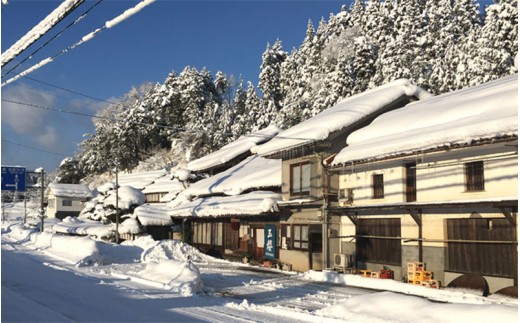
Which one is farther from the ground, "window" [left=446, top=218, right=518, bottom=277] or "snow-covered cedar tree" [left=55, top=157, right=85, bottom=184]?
"snow-covered cedar tree" [left=55, top=157, right=85, bottom=184]

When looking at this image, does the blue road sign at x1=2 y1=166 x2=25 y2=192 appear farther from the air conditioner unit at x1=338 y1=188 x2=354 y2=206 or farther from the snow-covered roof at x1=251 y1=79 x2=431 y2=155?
the air conditioner unit at x1=338 y1=188 x2=354 y2=206

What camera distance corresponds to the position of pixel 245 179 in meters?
32.3

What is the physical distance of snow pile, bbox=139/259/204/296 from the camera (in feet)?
53.4

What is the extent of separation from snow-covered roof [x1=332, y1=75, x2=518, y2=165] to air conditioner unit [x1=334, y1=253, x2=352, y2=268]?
4.32 m

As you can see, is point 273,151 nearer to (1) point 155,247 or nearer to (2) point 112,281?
(1) point 155,247

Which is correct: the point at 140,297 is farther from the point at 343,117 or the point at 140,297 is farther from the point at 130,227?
the point at 130,227

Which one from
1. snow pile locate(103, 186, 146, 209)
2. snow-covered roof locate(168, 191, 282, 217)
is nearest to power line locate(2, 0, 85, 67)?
snow-covered roof locate(168, 191, 282, 217)

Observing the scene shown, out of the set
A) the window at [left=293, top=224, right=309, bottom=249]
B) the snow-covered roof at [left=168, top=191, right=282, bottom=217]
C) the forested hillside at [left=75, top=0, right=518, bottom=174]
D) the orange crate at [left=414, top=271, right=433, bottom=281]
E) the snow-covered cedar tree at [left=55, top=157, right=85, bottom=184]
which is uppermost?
the forested hillside at [left=75, top=0, right=518, bottom=174]

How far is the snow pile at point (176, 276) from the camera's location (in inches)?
641

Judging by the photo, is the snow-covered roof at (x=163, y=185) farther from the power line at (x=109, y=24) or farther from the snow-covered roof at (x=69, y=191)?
the power line at (x=109, y=24)

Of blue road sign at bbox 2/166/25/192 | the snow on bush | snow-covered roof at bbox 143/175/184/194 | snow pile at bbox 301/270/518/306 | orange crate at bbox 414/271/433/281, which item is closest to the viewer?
snow pile at bbox 301/270/518/306

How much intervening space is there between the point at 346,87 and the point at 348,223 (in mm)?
30813

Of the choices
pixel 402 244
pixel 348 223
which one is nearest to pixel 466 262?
pixel 402 244

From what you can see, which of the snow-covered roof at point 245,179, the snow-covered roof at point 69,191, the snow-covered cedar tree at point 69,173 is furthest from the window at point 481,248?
the snow-covered cedar tree at point 69,173
